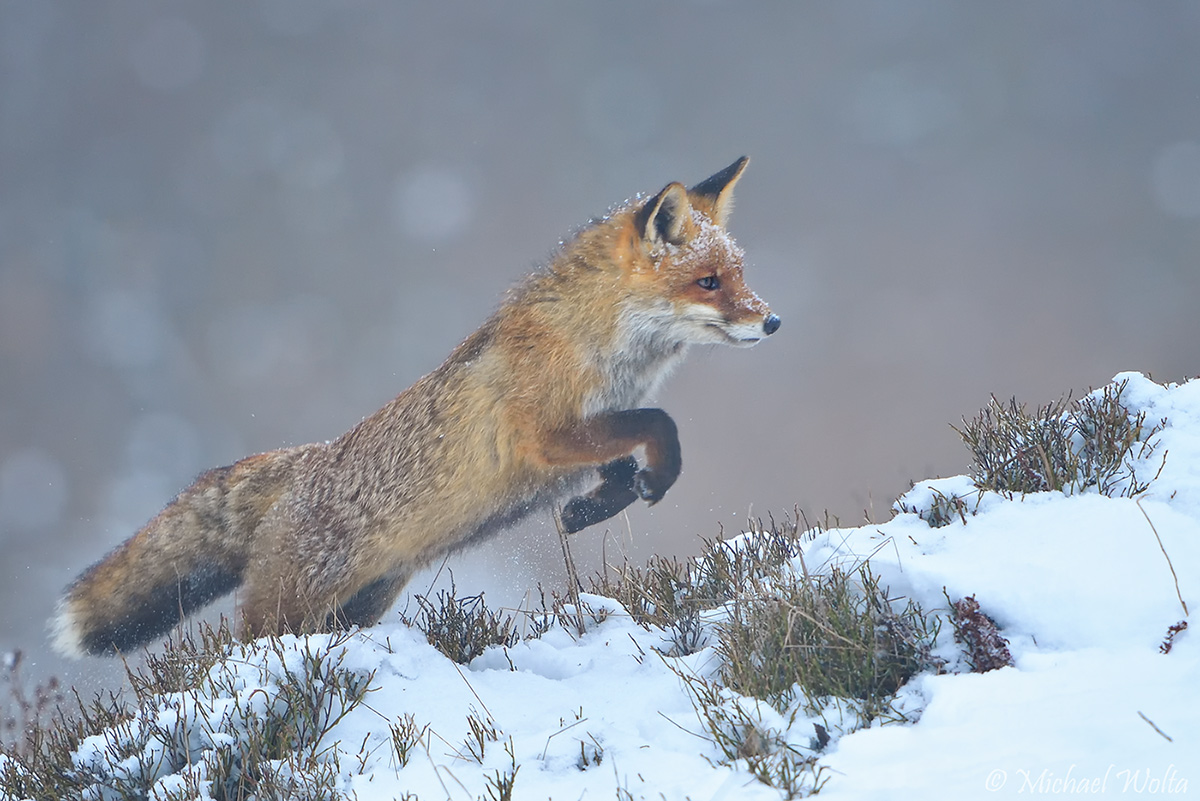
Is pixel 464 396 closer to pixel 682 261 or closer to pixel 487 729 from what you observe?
pixel 682 261

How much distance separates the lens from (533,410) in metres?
6.03

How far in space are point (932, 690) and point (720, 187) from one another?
15.1ft

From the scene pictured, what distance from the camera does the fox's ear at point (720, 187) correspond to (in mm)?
6852

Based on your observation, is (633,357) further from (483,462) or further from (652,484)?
(483,462)

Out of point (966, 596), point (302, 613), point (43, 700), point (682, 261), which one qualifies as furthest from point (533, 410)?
point (43, 700)

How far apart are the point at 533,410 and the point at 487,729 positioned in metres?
2.40

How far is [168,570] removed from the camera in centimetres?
645

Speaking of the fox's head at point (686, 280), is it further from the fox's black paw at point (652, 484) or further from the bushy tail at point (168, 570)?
the bushy tail at point (168, 570)

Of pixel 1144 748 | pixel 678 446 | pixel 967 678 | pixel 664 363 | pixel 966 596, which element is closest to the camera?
pixel 1144 748

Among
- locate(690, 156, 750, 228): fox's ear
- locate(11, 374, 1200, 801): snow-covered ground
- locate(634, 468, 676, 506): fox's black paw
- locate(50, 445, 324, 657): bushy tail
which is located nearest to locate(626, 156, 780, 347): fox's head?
locate(690, 156, 750, 228): fox's ear

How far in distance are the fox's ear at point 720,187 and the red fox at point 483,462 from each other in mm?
157

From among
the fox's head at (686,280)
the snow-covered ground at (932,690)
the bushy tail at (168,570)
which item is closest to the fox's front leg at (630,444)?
the fox's head at (686,280)

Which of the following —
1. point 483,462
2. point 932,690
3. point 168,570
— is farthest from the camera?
point 168,570

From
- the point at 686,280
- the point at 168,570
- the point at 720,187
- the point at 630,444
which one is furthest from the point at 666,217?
the point at 168,570
